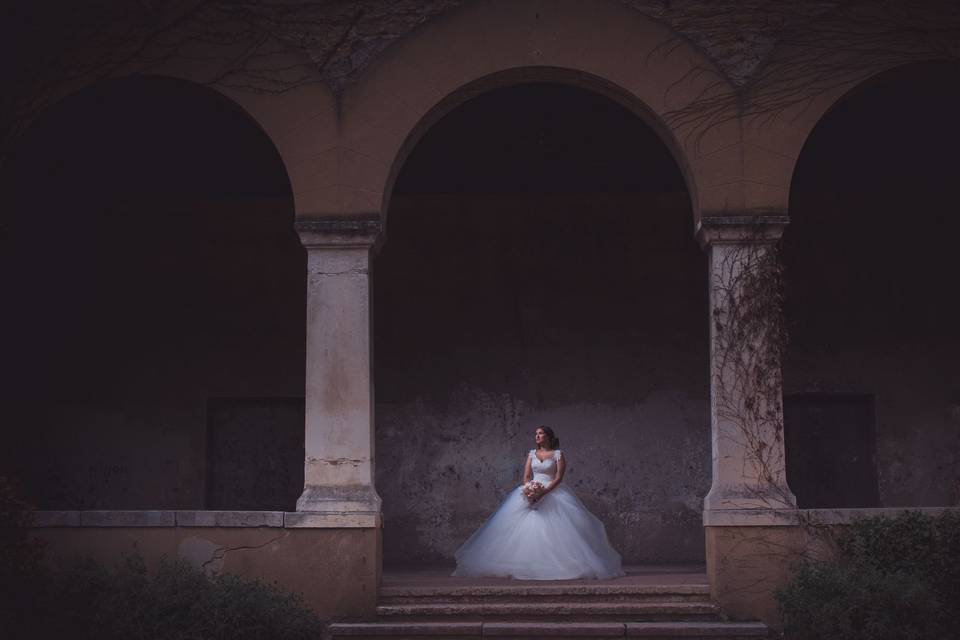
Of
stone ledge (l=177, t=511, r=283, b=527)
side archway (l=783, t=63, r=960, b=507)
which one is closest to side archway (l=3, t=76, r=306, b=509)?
stone ledge (l=177, t=511, r=283, b=527)

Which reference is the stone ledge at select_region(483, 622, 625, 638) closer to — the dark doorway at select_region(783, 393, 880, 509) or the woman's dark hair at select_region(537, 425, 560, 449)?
the woman's dark hair at select_region(537, 425, 560, 449)

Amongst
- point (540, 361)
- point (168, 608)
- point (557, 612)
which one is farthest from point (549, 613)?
point (540, 361)

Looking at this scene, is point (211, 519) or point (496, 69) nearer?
point (211, 519)

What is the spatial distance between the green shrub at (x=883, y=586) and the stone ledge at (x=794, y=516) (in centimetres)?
9

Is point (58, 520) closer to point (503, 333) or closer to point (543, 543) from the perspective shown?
point (543, 543)

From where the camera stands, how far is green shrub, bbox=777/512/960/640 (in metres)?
7.70

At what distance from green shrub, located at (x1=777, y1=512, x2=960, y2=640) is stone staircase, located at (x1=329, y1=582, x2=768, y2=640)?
606 mm

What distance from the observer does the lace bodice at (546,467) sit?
1088 cm

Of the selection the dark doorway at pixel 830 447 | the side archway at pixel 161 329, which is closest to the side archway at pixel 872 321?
the dark doorway at pixel 830 447

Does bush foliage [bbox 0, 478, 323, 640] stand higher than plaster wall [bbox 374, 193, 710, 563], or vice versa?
plaster wall [bbox 374, 193, 710, 563]

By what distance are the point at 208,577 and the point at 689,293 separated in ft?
20.0

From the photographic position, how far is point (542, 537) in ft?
33.6

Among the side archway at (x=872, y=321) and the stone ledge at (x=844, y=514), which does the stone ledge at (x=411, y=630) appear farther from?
the side archway at (x=872, y=321)

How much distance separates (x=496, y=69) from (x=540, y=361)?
389cm
